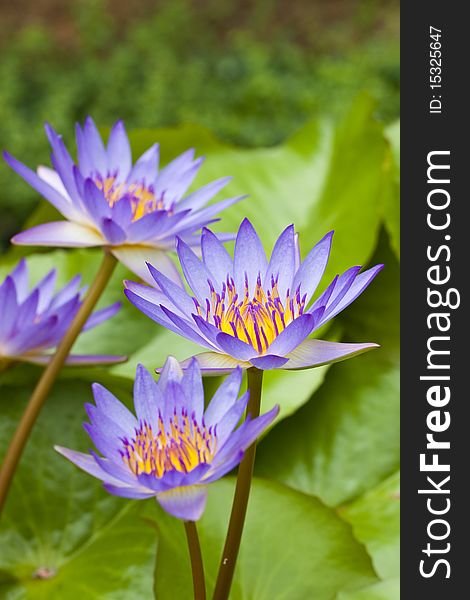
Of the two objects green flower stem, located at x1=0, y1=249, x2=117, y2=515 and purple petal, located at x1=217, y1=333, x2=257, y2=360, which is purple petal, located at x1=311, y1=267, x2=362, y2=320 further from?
green flower stem, located at x1=0, y1=249, x2=117, y2=515

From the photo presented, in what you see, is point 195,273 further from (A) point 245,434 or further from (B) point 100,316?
(B) point 100,316

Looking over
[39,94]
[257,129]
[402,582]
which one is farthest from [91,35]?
[402,582]

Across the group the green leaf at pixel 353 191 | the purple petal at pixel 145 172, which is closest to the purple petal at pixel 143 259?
the purple petal at pixel 145 172

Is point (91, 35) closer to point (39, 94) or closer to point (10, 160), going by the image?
point (39, 94)

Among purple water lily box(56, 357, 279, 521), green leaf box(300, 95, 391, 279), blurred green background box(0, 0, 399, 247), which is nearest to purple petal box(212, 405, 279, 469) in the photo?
purple water lily box(56, 357, 279, 521)

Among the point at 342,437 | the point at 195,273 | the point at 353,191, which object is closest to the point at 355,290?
the point at 195,273

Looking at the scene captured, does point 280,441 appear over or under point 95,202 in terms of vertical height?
under
